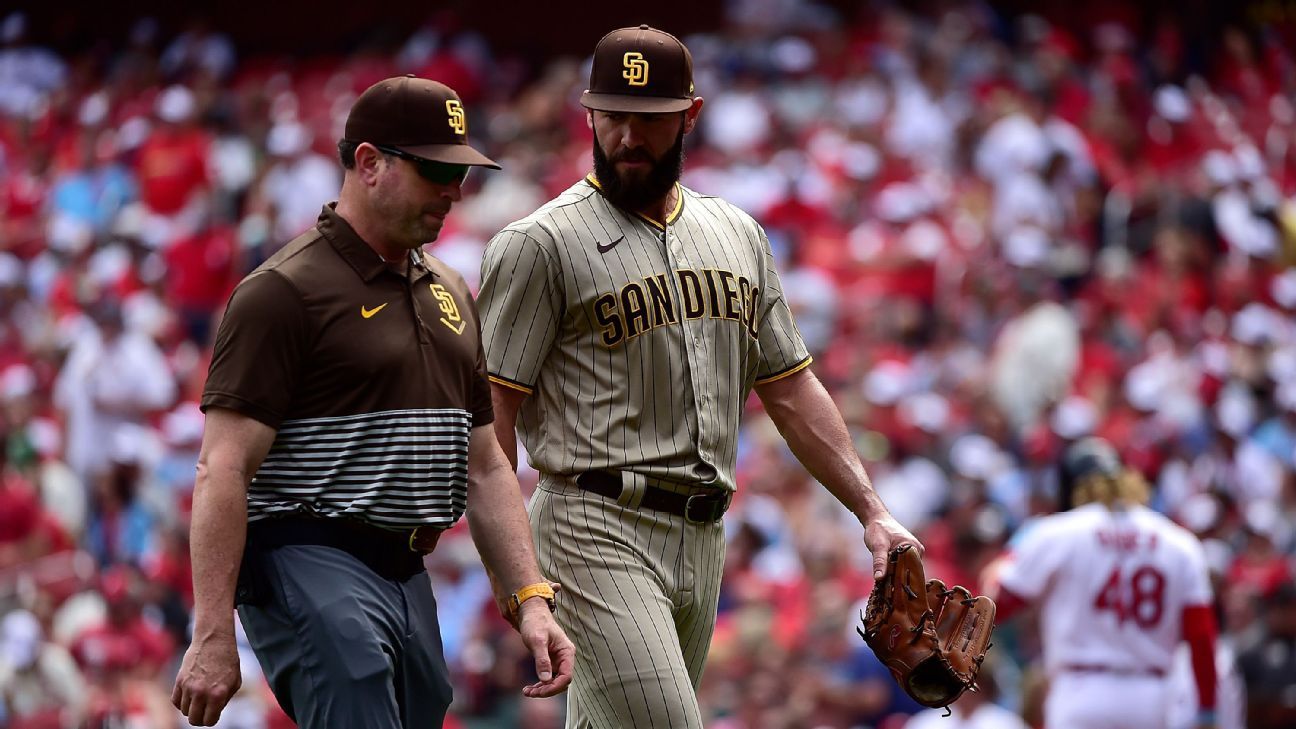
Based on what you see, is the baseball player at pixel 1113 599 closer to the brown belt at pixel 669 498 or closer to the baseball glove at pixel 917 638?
→ the baseball glove at pixel 917 638

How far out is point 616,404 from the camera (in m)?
4.66

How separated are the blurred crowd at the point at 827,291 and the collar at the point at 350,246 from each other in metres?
4.94

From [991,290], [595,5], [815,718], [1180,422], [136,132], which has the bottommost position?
[815,718]

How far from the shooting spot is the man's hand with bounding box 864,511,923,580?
184 inches

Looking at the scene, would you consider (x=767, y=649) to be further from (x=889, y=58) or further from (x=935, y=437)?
(x=889, y=58)

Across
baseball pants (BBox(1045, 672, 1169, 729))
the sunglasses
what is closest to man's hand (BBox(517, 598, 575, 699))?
the sunglasses

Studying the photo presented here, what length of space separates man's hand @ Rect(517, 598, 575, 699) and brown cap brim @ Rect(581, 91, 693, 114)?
4.15 feet

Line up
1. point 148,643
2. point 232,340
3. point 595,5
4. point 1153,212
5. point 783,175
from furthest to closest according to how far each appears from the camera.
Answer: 1. point 595,5
2. point 783,175
3. point 1153,212
4. point 148,643
5. point 232,340

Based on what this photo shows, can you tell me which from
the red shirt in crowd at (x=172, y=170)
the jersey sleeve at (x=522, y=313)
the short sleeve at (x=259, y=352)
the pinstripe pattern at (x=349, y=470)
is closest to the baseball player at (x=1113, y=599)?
the jersey sleeve at (x=522, y=313)

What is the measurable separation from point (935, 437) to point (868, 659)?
2.37 m

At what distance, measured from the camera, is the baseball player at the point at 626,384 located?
15.1 ft

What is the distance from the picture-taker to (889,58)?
54.5ft

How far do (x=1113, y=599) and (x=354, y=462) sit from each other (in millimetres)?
4328

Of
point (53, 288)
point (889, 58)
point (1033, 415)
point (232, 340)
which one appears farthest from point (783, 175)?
point (232, 340)
